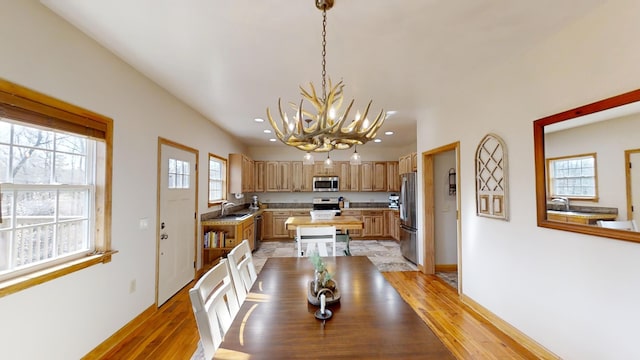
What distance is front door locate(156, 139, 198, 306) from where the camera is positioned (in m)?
3.14

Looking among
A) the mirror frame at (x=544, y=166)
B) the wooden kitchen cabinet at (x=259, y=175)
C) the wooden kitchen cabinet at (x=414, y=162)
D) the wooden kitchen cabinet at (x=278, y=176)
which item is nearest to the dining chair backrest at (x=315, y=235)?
the mirror frame at (x=544, y=166)

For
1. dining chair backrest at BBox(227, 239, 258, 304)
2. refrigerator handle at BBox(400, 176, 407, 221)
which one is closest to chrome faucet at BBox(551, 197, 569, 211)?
dining chair backrest at BBox(227, 239, 258, 304)

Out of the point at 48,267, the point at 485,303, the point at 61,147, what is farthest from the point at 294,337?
the point at 485,303

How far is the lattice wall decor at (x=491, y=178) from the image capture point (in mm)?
2578

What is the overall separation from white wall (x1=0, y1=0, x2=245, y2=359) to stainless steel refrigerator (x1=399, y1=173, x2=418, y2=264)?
3971 mm

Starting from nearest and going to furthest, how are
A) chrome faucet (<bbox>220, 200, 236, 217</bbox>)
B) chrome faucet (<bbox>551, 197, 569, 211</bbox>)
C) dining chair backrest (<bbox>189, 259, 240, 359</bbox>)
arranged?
dining chair backrest (<bbox>189, 259, 240, 359</bbox>) < chrome faucet (<bbox>551, 197, 569, 211</bbox>) < chrome faucet (<bbox>220, 200, 236, 217</bbox>)

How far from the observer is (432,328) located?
2.65 meters

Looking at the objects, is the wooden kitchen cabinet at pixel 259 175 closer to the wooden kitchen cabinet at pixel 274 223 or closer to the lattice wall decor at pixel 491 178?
the wooden kitchen cabinet at pixel 274 223

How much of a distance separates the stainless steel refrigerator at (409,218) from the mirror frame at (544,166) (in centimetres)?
252

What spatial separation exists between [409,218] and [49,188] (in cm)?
478

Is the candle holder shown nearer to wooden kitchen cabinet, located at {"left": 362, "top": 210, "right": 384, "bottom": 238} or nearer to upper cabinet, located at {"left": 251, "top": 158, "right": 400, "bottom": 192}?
wooden kitchen cabinet, located at {"left": 362, "top": 210, "right": 384, "bottom": 238}

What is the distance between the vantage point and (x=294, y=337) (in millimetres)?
1153

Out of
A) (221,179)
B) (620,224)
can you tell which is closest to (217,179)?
(221,179)

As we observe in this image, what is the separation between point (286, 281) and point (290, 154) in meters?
5.83
